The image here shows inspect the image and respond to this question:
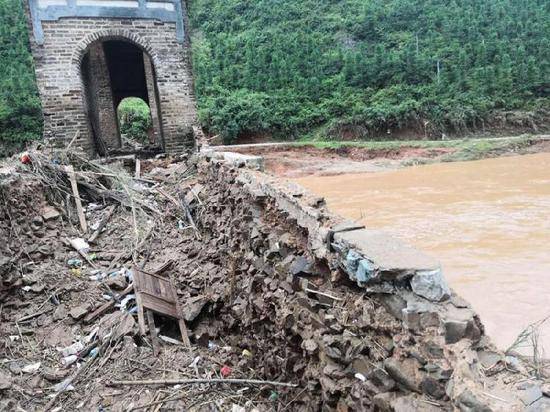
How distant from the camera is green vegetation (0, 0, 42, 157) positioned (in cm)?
2020

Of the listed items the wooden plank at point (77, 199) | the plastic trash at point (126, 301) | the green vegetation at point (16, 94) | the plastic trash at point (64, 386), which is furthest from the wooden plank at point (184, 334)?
the green vegetation at point (16, 94)

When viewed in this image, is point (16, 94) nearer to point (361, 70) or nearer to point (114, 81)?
point (114, 81)

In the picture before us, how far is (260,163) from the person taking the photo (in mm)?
6309

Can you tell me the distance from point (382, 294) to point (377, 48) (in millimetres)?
29119

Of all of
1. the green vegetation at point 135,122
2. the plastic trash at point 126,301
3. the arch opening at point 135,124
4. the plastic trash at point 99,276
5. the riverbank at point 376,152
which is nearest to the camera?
the plastic trash at point 126,301

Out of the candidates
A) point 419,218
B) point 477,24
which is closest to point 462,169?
point 419,218

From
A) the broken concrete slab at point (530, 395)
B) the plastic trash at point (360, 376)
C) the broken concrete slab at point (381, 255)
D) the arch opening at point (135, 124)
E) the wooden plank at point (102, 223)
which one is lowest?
the plastic trash at point (360, 376)

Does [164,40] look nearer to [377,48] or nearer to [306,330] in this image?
[306,330]

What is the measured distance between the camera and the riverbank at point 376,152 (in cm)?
1781

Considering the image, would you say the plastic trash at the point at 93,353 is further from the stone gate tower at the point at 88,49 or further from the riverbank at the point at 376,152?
the riverbank at the point at 376,152

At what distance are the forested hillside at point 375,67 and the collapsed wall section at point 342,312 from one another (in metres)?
17.7

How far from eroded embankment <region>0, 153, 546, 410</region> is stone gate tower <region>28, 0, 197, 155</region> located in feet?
12.5

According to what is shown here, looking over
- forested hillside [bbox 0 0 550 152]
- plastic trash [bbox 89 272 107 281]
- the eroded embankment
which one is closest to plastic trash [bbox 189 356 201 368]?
the eroded embankment

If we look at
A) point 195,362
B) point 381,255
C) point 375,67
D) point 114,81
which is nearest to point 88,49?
point 114,81
